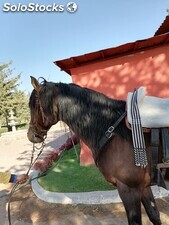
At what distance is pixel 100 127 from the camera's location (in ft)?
7.07

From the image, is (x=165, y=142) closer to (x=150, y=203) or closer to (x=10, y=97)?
(x=150, y=203)

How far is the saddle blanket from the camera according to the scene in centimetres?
192

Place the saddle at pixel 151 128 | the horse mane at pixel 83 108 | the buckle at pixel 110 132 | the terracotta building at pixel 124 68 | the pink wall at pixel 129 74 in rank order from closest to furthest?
the saddle at pixel 151 128, the buckle at pixel 110 132, the horse mane at pixel 83 108, the terracotta building at pixel 124 68, the pink wall at pixel 129 74

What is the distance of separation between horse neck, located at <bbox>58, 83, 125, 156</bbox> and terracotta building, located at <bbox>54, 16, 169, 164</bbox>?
3465 millimetres

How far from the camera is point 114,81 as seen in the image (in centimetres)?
606

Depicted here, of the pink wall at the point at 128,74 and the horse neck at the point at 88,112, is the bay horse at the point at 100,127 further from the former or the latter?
the pink wall at the point at 128,74

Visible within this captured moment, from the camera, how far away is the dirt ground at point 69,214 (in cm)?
346

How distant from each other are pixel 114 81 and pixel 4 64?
23.8m

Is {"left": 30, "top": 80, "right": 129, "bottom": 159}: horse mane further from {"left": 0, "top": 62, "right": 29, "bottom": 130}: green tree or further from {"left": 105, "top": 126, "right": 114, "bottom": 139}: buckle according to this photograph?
{"left": 0, "top": 62, "right": 29, "bottom": 130}: green tree

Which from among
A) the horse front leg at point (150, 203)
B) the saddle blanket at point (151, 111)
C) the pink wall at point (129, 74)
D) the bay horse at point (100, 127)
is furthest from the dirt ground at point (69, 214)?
the pink wall at point (129, 74)

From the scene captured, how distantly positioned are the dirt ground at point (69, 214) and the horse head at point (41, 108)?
6.28 ft

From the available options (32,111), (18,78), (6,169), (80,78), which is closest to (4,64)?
(18,78)

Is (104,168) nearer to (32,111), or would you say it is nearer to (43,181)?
(32,111)

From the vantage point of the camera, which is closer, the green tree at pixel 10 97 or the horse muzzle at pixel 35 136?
the horse muzzle at pixel 35 136
